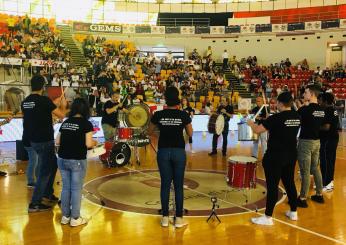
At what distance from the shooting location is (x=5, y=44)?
21.8m

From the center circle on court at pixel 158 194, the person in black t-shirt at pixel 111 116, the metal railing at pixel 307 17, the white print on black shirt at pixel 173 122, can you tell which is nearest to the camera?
the white print on black shirt at pixel 173 122

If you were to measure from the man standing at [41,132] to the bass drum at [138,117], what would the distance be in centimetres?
336

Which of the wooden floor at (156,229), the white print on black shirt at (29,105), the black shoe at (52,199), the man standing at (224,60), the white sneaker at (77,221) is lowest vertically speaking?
the wooden floor at (156,229)

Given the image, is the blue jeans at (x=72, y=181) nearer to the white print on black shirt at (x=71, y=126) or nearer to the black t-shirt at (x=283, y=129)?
the white print on black shirt at (x=71, y=126)

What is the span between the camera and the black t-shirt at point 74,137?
5633 mm

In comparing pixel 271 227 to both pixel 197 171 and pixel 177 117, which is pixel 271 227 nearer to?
pixel 177 117

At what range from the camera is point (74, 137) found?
18.6ft

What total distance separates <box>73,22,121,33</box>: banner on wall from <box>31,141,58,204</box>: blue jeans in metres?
23.8

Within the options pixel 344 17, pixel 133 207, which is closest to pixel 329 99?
pixel 133 207

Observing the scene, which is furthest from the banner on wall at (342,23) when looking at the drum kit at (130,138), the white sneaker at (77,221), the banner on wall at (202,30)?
the white sneaker at (77,221)

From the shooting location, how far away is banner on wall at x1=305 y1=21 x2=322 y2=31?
29.3 meters

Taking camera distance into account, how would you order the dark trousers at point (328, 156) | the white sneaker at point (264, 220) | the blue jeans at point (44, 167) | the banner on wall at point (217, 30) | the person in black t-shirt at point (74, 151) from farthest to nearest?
the banner on wall at point (217, 30) → the dark trousers at point (328, 156) → the blue jeans at point (44, 167) → the white sneaker at point (264, 220) → the person in black t-shirt at point (74, 151)

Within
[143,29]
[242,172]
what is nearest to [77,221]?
[242,172]

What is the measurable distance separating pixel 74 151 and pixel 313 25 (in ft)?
90.0
